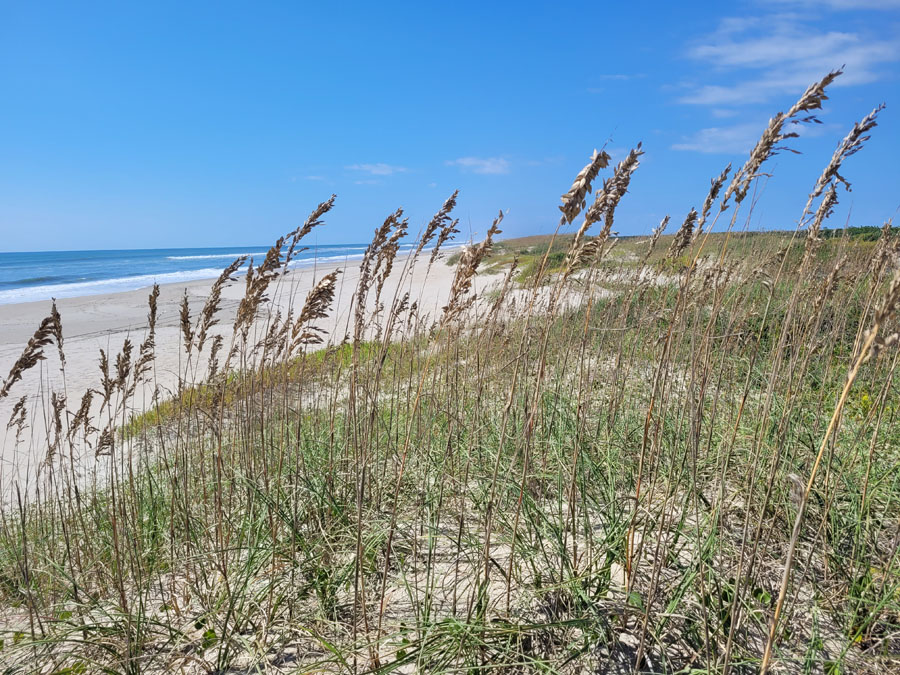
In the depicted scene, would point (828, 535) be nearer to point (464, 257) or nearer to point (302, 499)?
point (464, 257)

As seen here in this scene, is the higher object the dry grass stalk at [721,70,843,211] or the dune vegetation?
the dry grass stalk at [721,70,843,211]

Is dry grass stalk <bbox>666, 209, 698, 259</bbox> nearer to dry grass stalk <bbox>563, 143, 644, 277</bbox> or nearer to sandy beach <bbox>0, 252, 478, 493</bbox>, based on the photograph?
dry grass stalk <bbox>563, 143, 644, 277</bbox>

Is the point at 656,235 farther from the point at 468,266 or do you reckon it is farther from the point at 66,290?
the point at 66,290

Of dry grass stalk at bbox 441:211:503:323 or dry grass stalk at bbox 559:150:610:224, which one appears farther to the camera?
dry grass stalk at bbox 441:211:503:323

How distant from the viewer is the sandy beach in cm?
669

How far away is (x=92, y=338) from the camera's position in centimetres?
1612

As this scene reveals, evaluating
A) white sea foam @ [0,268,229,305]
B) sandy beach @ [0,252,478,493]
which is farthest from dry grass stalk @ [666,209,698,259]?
white sea foam @ [0,268,229,305]

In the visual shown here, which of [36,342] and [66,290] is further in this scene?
[66,290]

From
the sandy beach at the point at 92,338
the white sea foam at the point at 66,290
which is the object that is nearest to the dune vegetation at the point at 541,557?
the sandy beach at the point at 92,338

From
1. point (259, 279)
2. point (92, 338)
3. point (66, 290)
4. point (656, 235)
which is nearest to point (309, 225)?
point (259, 279)

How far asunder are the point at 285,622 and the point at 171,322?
727 inches

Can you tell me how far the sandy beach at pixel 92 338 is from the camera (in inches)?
263

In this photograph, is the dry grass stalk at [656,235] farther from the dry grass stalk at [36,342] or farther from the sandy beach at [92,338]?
the dry grass stalk at [36,342]

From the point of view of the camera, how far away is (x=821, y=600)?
7.30ft
